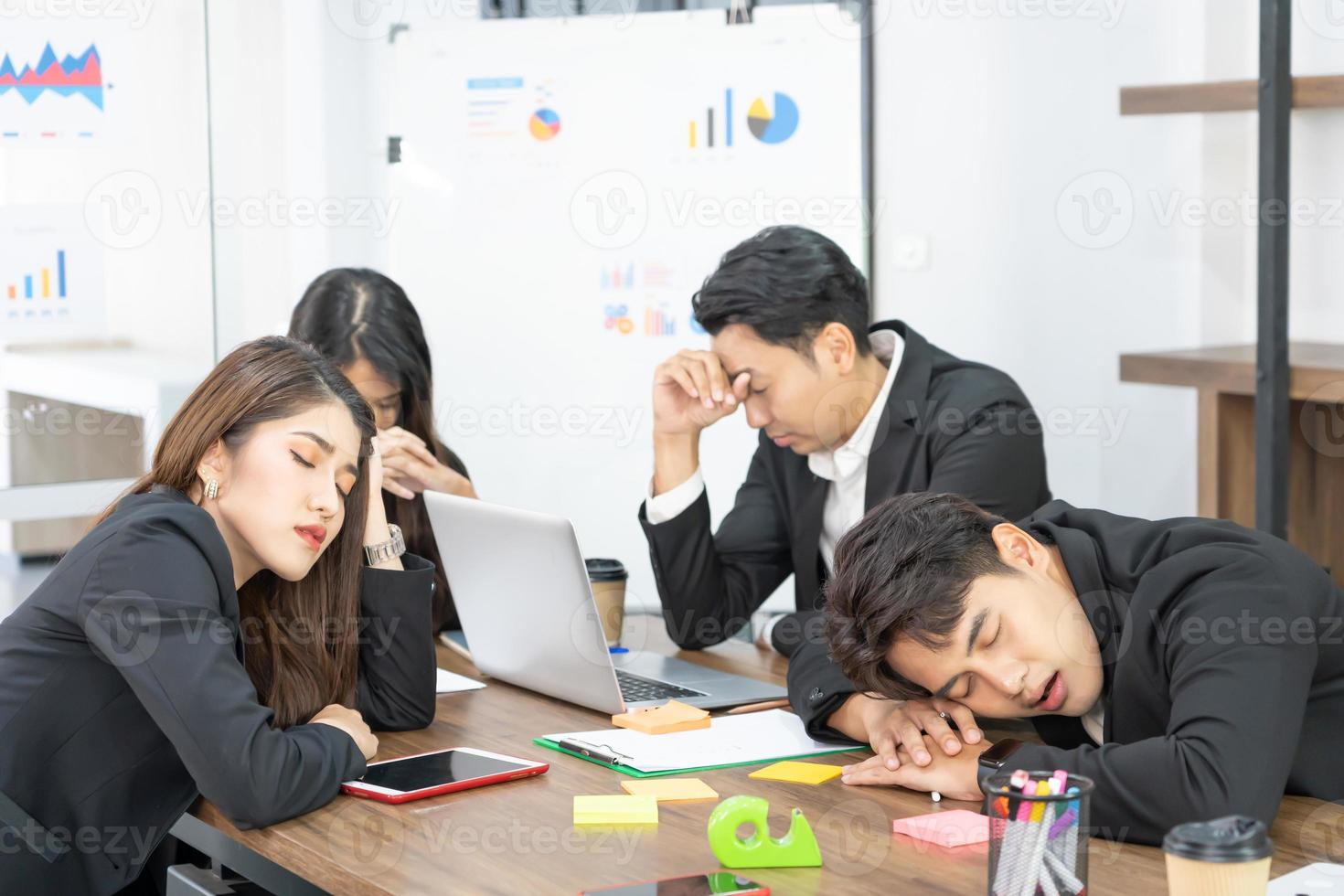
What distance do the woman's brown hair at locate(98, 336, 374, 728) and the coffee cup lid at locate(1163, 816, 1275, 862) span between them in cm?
103

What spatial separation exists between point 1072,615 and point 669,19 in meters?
2.56

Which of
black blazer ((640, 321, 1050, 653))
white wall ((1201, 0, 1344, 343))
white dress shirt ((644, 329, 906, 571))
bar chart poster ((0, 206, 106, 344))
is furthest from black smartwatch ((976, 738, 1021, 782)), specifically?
bar chart poster ((0, 206, 106, 344))

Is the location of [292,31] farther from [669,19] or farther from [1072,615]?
[1072,615]

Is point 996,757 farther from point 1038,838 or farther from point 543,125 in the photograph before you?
point 543,125

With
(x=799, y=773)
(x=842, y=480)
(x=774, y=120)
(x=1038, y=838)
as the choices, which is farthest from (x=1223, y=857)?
(x=774, y=120)

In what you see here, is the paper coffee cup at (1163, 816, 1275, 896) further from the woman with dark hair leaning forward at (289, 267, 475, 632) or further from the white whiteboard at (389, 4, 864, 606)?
the white whiteboard at (389, 4, 864, 606)

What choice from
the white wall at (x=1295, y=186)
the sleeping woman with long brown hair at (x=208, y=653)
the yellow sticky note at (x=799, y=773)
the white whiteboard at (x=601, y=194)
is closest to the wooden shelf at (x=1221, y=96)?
the white wall at (x=1295, y=186)

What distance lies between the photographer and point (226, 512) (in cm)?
168

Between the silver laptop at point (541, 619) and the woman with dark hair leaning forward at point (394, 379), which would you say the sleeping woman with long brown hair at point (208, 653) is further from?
the woman with dark hair leaning forward at point (394, 379)

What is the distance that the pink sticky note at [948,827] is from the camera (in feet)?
4.46

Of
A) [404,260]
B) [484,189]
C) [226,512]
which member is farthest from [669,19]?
[226,512]

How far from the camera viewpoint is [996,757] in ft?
4.92

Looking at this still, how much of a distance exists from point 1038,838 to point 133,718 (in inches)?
39.1

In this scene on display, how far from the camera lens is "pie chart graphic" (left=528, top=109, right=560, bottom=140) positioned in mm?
3752
